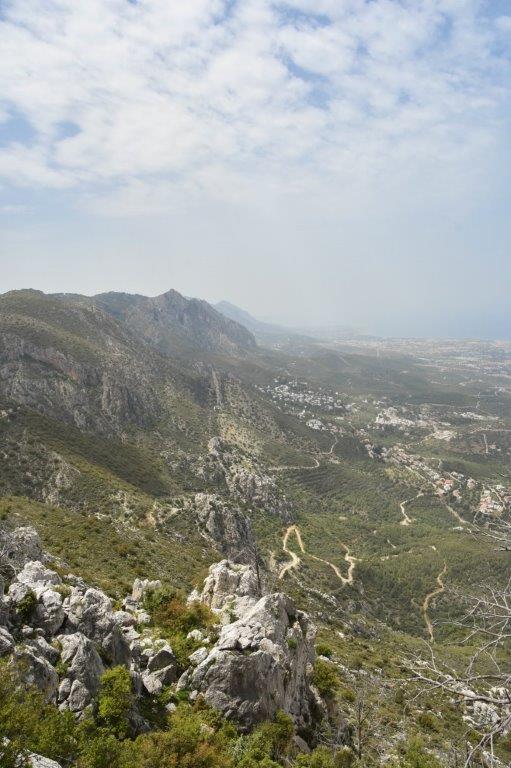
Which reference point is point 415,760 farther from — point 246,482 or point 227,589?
point 246,482

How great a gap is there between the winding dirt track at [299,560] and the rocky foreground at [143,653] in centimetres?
4418

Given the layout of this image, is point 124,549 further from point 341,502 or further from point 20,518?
point 341,502

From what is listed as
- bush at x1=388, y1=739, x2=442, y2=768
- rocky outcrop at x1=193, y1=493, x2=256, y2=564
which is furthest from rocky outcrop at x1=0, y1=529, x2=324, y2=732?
rocky outcrop at x1=193, y1=493, x2=256, y2=564

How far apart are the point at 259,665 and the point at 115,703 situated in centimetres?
763

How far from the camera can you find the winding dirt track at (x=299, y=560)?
7465 centimetres

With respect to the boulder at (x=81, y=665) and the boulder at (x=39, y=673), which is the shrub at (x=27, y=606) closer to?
the boulder at (x=81, y=665)

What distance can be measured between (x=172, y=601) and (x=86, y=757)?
13.7 meters

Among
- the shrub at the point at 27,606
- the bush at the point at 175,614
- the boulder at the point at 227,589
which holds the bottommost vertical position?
the boulder at the point at 227,589

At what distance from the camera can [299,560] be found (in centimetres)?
7900

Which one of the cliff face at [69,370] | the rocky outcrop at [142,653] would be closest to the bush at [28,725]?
the rocky outcrop at [142,653]

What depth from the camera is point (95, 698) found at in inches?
662

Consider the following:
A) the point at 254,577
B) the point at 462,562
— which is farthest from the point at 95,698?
the point at 462,562

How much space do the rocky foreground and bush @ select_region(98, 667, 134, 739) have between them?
528 mm

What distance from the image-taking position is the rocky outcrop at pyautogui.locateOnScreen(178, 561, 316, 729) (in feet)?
65.7
